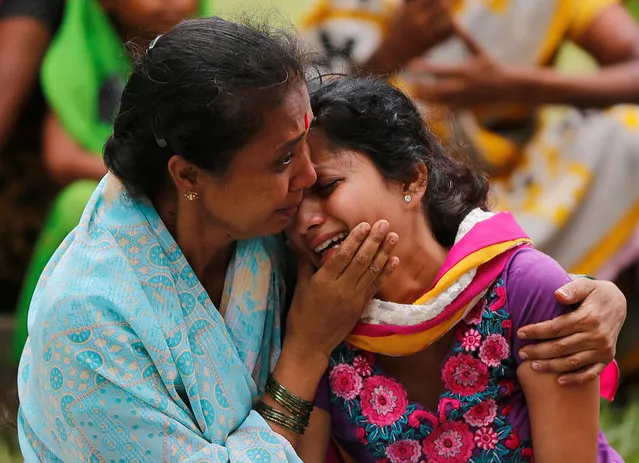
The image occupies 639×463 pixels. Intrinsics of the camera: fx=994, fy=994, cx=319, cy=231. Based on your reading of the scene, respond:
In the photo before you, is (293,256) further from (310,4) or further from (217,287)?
(310,4)

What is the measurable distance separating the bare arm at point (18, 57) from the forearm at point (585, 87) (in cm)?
201

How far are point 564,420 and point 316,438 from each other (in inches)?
20.5

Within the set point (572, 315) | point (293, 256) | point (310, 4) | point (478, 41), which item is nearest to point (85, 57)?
point (310, 4)

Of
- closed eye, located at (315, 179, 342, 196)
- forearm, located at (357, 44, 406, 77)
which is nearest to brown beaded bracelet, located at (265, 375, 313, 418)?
closed eye, located at (315, 179, 342, 196)

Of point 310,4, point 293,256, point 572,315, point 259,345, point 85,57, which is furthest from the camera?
point 310,4

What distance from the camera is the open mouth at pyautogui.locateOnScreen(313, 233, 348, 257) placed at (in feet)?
6.60

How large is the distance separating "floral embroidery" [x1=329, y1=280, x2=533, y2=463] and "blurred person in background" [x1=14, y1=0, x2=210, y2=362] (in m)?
2.07

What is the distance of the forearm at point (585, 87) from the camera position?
4.24 meters

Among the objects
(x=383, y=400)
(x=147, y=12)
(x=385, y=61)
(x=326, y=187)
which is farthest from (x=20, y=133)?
(x=383, y=400)

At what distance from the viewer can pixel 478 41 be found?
4.29 metres

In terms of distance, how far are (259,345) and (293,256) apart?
24cm

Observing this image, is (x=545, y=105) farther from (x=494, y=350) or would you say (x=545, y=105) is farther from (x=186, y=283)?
(x=186, y=283)

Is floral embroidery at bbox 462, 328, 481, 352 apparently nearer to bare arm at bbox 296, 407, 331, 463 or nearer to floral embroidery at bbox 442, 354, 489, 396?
floral embroidery at bbox 442, 354, 489, 396

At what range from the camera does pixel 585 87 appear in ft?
14.0
